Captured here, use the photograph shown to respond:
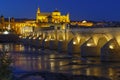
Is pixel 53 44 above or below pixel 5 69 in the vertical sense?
above

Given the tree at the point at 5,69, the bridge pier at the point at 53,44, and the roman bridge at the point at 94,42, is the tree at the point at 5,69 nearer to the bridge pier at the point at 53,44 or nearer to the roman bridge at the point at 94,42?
the roman bridge at the point at 94,42

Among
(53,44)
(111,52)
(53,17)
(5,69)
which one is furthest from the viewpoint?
(53,17)

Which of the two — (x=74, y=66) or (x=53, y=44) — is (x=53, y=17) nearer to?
(x=53, y=44)

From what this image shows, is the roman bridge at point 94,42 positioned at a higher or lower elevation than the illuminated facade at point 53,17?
lower

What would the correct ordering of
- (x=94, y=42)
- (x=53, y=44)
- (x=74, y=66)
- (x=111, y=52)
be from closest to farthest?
(x=74, y=66), (x=111, y=52), (x=94, y=42), (x=53, y=44)

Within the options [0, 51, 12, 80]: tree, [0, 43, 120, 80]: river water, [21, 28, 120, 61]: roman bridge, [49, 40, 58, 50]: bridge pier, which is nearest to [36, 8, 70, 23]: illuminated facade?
[49, 40, 58, 50]: bridge pier

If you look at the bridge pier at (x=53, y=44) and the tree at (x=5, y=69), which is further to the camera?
the bridge pier at (x=53, y=44)

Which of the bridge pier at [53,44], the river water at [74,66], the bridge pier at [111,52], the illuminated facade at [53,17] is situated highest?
the illuminated facade at [53,17]

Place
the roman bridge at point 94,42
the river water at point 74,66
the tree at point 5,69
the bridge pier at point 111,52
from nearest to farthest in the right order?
1. the tree at point 5,69
2. the river water at point 74,66
3. the bridge pier at point 111,52
4. the roman bridge at point 94,42

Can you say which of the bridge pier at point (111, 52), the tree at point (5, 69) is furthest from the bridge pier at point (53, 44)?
the tree at point (5, 69)

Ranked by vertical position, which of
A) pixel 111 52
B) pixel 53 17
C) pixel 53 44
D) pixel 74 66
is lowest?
pixel 74 66

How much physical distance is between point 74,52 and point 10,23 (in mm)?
107870

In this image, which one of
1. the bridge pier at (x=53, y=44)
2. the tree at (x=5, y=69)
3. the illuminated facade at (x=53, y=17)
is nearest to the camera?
the tree at (x=5, y=69)

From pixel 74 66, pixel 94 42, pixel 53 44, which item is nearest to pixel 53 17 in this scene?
pixel 53 44
